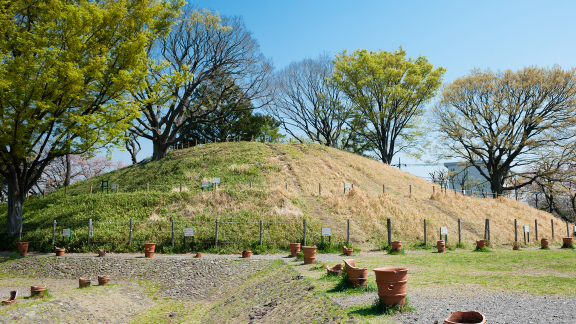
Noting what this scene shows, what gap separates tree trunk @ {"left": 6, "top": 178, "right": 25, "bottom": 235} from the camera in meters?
17.7

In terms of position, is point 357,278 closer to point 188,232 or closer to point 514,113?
point 188,232

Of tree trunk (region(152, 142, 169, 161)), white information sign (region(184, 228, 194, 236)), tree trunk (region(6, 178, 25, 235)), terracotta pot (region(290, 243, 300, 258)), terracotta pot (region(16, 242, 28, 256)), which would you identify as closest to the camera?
terracotta pot (region(290, 243, 300, 258))

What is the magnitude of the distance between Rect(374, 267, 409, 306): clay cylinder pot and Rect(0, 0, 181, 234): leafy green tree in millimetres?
15484

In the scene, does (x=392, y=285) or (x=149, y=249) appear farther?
(x=149, y=249)

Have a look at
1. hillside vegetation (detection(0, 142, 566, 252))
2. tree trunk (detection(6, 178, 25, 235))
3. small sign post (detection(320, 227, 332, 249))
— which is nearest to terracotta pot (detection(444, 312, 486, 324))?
small sign post (detection(320, 227, 332, 249))

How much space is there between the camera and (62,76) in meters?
16.0

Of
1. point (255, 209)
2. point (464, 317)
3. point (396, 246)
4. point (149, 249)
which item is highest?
point (255, 209)

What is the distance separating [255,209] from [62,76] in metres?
11.5

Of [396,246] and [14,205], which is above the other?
[14,205]

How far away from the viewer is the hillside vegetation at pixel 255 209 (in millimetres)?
17781

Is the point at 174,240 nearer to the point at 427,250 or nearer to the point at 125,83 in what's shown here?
the point at 125,83

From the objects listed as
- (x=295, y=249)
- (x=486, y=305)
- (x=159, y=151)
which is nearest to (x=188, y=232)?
(x=295, y=249)

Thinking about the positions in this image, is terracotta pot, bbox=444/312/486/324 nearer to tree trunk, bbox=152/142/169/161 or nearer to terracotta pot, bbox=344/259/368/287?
terracotta pot, bbox=344/259/368/287

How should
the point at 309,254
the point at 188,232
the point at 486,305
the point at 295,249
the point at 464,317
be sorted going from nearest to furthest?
1. the point at 464,317
2. the point at 486,305
3. the point at 309,254
4. the point at 295,249
5. the point at 188,232
